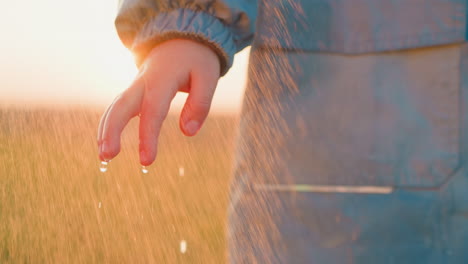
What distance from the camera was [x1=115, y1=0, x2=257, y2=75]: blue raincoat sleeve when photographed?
1.28m

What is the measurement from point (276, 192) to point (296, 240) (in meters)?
0.12

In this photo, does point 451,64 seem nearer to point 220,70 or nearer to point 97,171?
point 220,70

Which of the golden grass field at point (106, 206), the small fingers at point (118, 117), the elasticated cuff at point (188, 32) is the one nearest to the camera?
the small fingers at point (118, 117)

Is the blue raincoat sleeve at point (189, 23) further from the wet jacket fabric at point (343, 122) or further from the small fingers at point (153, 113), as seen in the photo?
the small fingers at point (153, 113)

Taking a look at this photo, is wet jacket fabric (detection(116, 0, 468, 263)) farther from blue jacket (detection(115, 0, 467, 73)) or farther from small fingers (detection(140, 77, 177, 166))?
small fingers (detection(140, 77, 177, 166))

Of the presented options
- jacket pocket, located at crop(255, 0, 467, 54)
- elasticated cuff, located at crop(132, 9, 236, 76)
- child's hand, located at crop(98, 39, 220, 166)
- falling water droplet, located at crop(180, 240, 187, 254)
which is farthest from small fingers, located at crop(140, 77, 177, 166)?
falling water droplet, located at crop(180, 240, 187, 254)

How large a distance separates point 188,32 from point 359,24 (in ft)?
1.37

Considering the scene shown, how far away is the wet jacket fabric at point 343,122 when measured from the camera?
4.13 ft

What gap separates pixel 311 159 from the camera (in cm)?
135

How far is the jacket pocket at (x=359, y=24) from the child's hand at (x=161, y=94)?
22 centimetres

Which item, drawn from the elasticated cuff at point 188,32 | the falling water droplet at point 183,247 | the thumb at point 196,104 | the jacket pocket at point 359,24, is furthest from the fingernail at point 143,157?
the falling water droplet at point 183,247

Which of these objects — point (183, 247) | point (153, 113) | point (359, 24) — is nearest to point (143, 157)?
point (153, 113)

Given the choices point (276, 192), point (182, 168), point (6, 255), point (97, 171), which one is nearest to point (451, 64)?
point (276, 192)

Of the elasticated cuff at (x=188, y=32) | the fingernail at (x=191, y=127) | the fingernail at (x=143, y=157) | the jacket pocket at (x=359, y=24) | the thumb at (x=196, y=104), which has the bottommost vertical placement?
the fingernail at (x=143, y=157)
